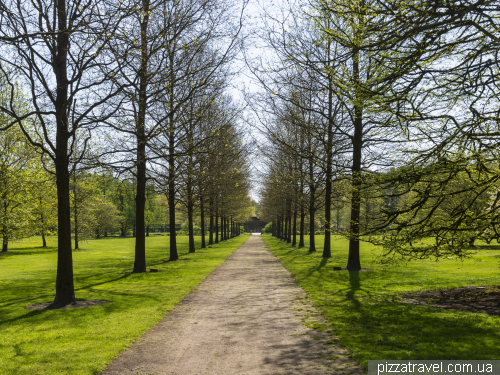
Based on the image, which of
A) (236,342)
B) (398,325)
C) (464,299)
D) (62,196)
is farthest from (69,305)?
(464,299)

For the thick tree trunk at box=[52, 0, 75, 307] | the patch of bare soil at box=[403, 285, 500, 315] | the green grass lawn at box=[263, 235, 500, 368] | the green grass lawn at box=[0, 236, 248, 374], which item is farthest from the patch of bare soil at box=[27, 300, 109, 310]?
the patch of bare soil at box=[403, 285, 500, 315]

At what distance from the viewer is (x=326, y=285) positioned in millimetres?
12625

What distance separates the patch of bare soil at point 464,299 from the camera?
8484 millimetres

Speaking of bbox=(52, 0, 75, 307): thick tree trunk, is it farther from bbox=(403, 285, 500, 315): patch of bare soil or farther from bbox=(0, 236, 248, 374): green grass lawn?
bbox=(403, 285, 500, 315): patch of bare soil

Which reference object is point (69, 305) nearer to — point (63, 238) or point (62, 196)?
point (63, 238)

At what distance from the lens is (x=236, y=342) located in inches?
256

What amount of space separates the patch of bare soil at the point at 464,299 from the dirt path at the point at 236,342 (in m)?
3.07

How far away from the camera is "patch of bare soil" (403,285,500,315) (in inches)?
334

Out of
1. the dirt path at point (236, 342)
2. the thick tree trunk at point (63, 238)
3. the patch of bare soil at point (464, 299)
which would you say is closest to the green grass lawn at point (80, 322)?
the dirt path at point (236, 342)

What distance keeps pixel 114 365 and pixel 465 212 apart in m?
6.78

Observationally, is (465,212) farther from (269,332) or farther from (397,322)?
(269,332)

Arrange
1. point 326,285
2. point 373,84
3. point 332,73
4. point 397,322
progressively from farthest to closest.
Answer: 1. point 326,285
2. point 332,73
3. point 397,322
4. point 373,84

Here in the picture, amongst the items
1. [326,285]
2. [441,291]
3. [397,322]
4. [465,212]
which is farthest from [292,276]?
[465,212]

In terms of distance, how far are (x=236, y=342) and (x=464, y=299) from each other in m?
6.38
